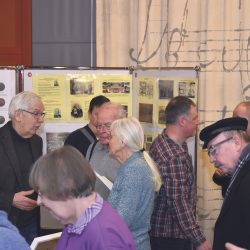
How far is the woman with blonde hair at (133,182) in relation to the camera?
2.41 meters

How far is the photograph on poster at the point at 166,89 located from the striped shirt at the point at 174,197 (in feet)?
2.82

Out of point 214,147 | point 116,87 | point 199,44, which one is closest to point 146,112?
point 116,87

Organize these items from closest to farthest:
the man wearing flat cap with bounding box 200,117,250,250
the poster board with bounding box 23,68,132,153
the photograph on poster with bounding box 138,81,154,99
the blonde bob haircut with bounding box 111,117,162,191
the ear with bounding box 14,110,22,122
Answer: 1. the man wearing flat cap with bounding box 200,117,250,250
2. the blonde bob haircut with bounding box 111,117,162,191
3. the ear with bounding box 14,110,22,122
4. the photograph on poster with bounding box 138,81,154,99
5. the poster board with bounding box 23,68,132,153

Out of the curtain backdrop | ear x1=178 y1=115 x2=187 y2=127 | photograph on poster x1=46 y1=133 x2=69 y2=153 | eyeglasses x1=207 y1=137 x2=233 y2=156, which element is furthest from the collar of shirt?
the curtain backdrop

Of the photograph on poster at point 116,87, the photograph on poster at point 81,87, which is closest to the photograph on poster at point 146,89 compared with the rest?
the photograph on poster at point 116,87

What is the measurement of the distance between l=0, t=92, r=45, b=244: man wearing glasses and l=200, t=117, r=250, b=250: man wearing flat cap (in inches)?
53.5

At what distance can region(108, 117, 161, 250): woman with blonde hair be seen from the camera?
241cm

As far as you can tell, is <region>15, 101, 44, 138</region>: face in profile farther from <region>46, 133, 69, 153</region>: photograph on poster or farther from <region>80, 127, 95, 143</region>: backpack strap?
<region>46, 133, 69, 153</region>: photograph on poster

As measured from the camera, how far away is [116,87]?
4.10m

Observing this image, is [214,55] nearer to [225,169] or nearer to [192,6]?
[192,6]

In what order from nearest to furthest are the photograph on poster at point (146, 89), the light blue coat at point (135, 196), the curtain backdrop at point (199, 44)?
the light blue coat at point (135, 196), the photograph on poster at point (146, 89), the curtain backdrop at point (199, 44)

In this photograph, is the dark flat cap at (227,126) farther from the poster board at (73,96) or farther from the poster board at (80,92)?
the poster board at (73,96)

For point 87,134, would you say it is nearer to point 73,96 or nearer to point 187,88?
point 73,96

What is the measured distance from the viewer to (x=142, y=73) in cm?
405
